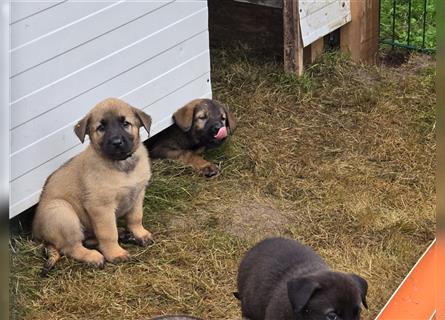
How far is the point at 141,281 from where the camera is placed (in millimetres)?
4918

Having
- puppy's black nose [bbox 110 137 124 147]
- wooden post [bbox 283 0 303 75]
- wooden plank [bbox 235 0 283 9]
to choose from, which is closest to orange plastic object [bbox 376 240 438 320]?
puppy's black nose [bbox 110 137 124 147]

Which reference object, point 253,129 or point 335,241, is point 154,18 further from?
point 335,241

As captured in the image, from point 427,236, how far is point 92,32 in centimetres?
251

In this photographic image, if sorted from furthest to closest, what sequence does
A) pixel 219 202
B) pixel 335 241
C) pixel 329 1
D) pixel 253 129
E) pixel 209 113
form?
pixel 329 1 → pixel 253 129 → pixel 209 113 → pixel 219 202 → pixel 335 241

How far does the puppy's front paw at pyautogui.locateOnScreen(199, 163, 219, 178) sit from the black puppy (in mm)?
2093

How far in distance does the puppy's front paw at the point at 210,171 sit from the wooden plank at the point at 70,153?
451 mm

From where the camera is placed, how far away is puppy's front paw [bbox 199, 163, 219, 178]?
625 cm

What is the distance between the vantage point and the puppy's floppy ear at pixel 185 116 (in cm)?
637

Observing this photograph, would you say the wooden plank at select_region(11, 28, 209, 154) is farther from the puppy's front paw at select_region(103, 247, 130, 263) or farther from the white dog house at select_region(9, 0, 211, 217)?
the puppy's front paw at select_region(103, 247, 130, 263)

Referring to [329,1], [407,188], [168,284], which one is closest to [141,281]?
[168,284]

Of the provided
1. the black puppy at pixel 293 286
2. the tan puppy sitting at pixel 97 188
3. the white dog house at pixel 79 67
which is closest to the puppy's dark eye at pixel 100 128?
the tan puppy sitting at pixel 97 188

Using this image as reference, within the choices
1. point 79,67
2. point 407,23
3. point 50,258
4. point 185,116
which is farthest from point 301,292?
point 407,23

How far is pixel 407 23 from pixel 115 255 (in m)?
5.03

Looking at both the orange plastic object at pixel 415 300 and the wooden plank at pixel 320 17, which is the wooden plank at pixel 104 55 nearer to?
the wooden plank at pixel 320 17
